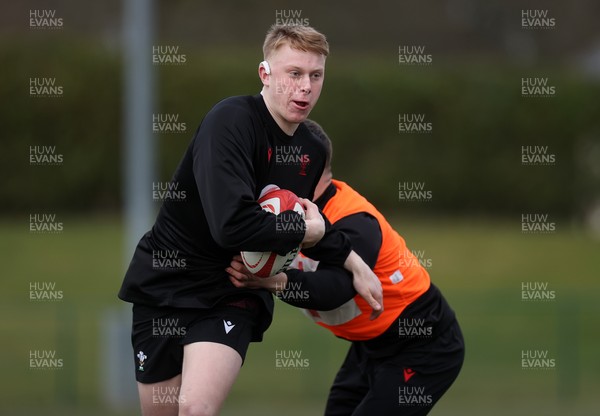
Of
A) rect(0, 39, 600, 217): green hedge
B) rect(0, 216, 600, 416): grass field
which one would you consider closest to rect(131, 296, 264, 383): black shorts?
rect(0, 216, 600, 416): grass field

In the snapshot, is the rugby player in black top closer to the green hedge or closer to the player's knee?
the player's knee

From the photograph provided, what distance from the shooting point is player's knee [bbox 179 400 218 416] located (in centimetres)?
489

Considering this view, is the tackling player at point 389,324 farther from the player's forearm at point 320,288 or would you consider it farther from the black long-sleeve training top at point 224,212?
the black long-sleeve training top at point 224,212

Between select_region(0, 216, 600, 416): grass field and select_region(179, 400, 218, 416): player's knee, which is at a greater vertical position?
select_region(179, 400, 218, 416): player's knee

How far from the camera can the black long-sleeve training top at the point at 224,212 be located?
16.0ft

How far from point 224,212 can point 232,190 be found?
10 cm

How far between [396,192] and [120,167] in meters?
6.11

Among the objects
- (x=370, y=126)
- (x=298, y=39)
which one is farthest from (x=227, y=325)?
(x=370, y=126)

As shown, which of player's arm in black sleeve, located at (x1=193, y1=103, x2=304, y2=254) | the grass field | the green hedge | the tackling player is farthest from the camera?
the green hedge

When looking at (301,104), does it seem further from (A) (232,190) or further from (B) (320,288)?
(B) (320,288)

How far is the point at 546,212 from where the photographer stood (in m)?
25.0

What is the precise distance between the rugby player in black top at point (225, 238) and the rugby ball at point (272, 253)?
0.08 meters

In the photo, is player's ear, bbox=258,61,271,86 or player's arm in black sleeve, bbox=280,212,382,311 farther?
player's arm in black sleeve, bbox=280,212,382,311

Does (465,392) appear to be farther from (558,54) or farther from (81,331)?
(558,54)
